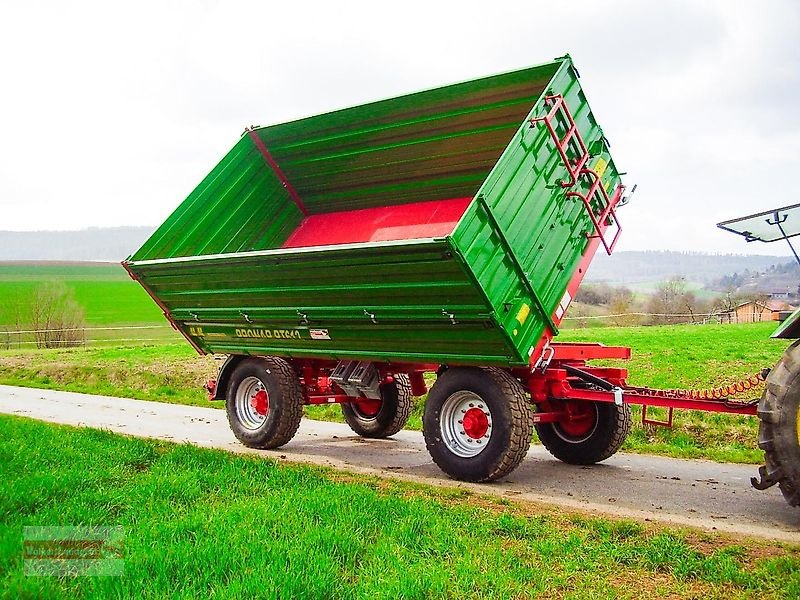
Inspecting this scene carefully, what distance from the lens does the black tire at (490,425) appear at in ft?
21.6

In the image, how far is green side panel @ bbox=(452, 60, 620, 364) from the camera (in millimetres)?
6145

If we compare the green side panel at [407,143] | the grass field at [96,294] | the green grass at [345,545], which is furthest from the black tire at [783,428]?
the grass field at [96,294]

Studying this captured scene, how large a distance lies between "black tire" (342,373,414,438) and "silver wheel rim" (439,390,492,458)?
2.36 m

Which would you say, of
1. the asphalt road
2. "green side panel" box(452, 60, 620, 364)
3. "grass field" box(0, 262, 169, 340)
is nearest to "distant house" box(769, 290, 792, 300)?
the asphalt road

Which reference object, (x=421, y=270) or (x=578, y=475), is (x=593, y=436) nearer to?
(x=578, y=475)

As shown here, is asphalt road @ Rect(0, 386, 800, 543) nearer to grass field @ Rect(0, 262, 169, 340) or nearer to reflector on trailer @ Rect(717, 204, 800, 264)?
reflector on trailer @ Rect(717, 204, 800, 264)

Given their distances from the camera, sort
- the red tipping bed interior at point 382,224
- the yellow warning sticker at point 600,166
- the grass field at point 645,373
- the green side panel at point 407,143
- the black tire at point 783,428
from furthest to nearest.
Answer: the red tipping bed interior at point 382,224 → the grass field at point 645,373 → the green side panel at point 407,143 → the yellow warning sticker at point 600,166 → the black tire at point 783,428

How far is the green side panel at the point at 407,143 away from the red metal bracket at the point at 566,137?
0.55 metres

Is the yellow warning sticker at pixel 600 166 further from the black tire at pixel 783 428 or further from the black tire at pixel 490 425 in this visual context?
the black tire at pixel 783 428

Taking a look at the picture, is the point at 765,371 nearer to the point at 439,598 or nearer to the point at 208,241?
the point at 439,598

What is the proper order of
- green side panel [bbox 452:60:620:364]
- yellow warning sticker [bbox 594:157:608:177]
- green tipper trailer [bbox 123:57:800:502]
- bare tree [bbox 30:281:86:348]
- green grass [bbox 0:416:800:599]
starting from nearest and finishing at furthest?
green grass [bbox 0:416:800:599], green side panel [bbox 452:60:620:364], green tipper trailer [bbox 123:57:800:502], yellow warning sticker [bbox 594:157:608:177], bare tree [bbox 30:281:86:348]

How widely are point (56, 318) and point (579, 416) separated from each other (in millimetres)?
29732

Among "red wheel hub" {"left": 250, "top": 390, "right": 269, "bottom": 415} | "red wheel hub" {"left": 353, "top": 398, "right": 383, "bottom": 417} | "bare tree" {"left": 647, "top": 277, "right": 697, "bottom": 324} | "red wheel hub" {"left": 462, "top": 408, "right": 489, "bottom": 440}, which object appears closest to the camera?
"red wheel hub" {"left": 462, "top": 408, "right": 489, "bottom": 440}

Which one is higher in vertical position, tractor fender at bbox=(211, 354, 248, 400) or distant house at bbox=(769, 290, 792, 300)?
distant house at bbox=(769, 290, 792, 300)
